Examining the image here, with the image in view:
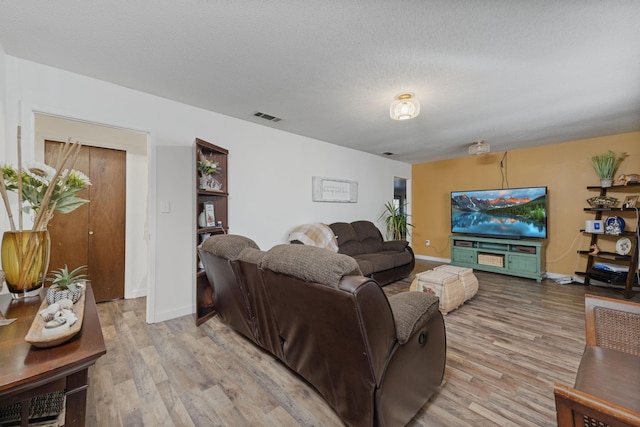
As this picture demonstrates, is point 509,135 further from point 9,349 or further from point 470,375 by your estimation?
point 9,349

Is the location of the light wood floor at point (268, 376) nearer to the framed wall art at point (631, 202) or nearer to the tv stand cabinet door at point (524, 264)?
the tv stand cabinet door at point (524, 264)

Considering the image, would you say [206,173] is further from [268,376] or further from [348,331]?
[348,331]

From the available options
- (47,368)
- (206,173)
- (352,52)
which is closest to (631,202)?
(352,52)

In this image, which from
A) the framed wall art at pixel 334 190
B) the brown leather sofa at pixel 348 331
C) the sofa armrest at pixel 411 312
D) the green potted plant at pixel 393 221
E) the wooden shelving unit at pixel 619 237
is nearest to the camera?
the brown leather sofa at pixel 348 331

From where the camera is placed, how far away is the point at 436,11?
1.53m

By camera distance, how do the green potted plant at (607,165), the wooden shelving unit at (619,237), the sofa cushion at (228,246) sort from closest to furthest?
the sofa cushion at (228,246)
the wooden shelving unit at (619,237)
the green potted plant at (607,165)

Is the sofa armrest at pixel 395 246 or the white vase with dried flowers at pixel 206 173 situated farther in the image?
the sofa armrest at pixel 395 246

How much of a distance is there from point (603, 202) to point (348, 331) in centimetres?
502

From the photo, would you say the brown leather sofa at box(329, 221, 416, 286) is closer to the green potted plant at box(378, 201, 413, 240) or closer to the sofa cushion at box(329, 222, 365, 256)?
the sofa cushion at box(329, 222, 365, 256)

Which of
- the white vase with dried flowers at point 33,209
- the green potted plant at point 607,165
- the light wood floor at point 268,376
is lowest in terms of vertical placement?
the light wood floor at point 268,376

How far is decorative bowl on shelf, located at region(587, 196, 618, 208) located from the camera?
3.79 metres

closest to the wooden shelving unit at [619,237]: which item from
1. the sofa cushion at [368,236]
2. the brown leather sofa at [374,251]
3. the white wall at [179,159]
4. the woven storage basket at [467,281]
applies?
the woven storage basket at [467,281]

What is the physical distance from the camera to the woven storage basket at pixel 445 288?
2.83 metres

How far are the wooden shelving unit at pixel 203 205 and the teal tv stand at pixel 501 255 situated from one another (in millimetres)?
4501
